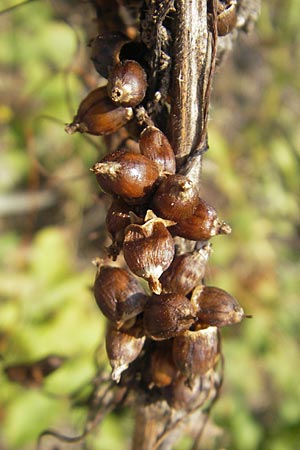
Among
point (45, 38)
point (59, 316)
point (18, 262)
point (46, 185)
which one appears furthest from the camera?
point (46, 185)

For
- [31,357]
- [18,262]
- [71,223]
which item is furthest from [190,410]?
[71,223]

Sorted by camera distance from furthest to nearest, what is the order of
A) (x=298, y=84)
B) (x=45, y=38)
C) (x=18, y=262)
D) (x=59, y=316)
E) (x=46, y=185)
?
1. (x=298, y=84)
2. (x=46, y=185)
3. (x=45, y=38)
4. (x=18, y=262)
5. (x=59, y=316)

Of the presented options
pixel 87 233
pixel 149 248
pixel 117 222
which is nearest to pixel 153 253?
pixel 149 248

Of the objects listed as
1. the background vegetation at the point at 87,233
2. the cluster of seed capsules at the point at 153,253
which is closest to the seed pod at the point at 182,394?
the cluster of seed capsules at the point at 153,253

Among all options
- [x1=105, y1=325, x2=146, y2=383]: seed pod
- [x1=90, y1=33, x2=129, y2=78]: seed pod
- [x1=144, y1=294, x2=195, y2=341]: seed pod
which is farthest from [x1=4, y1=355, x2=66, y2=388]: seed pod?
[x1=90, y1=33, x2=129, y2=78]: seed pod

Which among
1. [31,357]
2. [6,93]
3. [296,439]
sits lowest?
[296,439]

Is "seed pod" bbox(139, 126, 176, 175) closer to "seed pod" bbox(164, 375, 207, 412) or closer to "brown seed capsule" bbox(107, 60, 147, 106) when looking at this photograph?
"brown seed capsule" bbox(107, 60, 147, 106)

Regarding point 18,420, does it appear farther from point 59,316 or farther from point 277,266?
point 277,266
